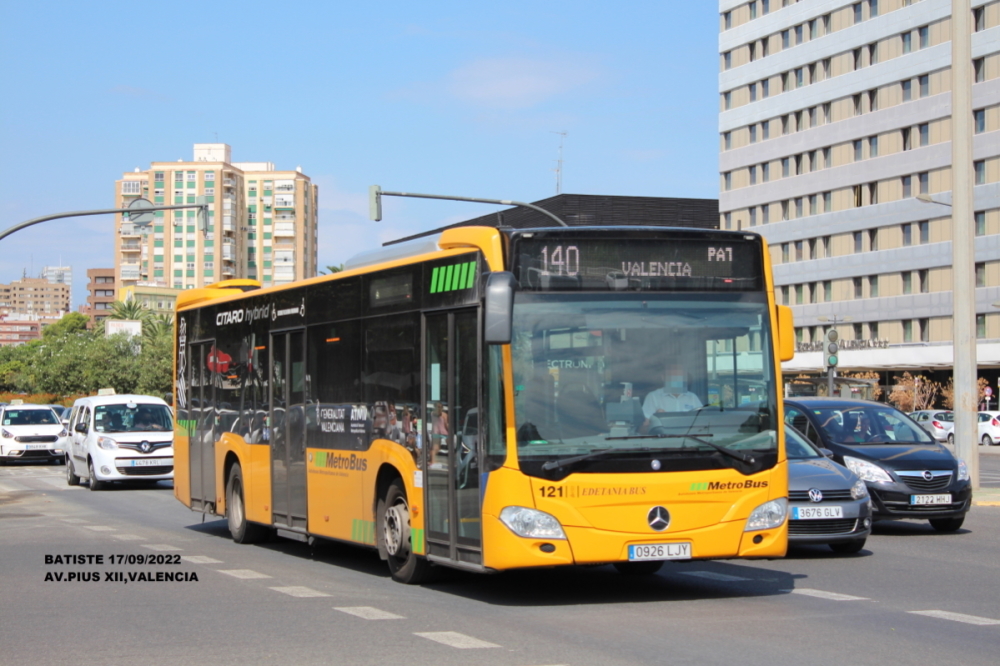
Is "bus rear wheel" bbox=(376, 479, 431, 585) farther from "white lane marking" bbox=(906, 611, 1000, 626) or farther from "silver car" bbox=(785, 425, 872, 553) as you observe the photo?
"silver car" bbox=(785, 425, 872, 553)

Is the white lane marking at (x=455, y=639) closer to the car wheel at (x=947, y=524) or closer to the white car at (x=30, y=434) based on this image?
the car wheel at (x=947, y=524)

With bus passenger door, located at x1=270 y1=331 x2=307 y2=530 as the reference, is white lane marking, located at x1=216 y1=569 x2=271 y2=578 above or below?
below

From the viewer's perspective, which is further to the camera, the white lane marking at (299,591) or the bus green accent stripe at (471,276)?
the white lane marking at (299,591)

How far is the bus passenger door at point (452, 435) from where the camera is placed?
1030 cm

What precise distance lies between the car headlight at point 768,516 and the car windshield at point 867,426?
703 centimetres

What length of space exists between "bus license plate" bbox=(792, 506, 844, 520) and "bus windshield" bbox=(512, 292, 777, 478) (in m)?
3.93

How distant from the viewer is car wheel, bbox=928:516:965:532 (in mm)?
17094

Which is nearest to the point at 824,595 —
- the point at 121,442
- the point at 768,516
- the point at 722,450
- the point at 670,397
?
the point at 768,516

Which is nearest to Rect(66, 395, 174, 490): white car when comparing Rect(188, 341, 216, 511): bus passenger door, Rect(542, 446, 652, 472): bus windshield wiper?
Rect(188, 341, 216, 511): bus passenger door

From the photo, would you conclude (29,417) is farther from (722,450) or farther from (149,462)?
(722,450)

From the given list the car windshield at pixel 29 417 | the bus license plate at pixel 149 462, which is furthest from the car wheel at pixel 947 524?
the car windshield at pixel 29 417

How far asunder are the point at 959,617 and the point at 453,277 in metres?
4.55

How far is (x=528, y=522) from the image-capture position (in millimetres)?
9844

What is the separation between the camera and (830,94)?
81750 mm
